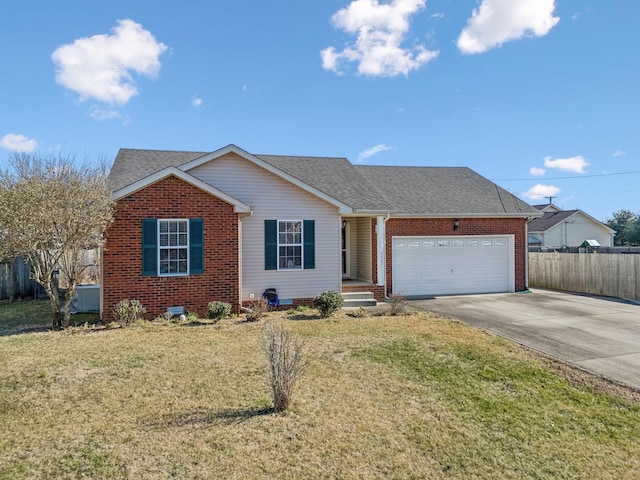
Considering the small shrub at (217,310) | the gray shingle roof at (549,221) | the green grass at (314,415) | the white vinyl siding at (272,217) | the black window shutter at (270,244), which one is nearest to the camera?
the green grass at (314,415)

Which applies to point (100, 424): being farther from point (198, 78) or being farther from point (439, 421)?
point (198, 78)

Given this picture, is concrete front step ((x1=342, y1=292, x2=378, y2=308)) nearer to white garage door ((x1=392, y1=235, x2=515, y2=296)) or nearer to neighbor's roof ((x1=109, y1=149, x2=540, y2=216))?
white garage door ((x1=392, y1=235, x2=515, y2=296))

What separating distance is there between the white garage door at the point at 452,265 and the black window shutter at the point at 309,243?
11.6 feet

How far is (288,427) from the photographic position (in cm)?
459

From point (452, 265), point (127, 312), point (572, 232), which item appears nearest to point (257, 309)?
point (127, 312)

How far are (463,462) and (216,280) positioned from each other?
7976mm

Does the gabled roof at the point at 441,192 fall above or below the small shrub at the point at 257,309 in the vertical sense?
above

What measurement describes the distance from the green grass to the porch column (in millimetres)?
5684

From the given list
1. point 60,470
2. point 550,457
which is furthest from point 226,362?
point 550,457

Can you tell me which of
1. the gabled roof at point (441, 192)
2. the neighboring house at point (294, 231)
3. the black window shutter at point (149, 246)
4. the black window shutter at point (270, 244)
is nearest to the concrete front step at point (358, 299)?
the neighboring house at point (294, 231)

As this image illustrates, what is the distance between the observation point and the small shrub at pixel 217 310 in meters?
10.0

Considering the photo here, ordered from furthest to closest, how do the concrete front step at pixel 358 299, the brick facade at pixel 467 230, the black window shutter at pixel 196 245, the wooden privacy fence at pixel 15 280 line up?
the brick facade at pixel 467 230, the wooden privacy fence at pixel 15 280, the concrete front step at pixel 358 299, the black window shutter at pixel 196 245

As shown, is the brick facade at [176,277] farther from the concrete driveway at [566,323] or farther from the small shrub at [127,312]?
the concrete driveway at [566,323]

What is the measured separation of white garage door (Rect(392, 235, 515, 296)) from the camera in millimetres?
14516
